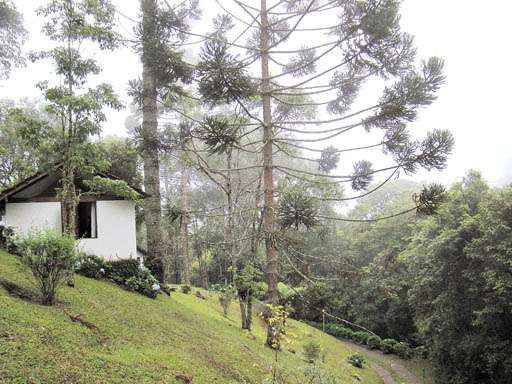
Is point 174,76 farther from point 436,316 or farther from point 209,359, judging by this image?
point 436,316

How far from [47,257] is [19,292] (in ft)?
3.21

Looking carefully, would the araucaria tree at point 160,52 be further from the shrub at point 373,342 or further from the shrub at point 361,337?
the shrub at point 361,337

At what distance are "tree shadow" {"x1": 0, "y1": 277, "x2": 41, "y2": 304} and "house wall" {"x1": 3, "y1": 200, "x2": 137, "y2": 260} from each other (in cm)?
555

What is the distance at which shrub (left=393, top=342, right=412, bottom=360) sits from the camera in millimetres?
18455

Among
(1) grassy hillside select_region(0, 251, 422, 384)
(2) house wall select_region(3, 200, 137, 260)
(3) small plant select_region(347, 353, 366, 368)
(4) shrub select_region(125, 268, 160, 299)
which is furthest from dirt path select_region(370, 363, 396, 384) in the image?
(2) house wall select_region(3, 200, 137, 260)

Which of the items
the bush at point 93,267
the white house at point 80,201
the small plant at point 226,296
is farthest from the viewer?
the small plant at point 226,296

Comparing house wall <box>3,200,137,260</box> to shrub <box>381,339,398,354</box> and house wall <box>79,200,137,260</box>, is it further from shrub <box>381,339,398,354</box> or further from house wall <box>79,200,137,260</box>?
shrub <box>381,339,398,354</box>

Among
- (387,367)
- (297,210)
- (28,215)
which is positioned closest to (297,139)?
(297,210)

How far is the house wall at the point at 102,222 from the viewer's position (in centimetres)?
1290

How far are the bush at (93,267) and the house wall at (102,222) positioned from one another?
2055 mm

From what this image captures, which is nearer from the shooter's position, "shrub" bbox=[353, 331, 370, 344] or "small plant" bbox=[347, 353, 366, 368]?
"small plant" bbox=[347, 353, 366, 368]

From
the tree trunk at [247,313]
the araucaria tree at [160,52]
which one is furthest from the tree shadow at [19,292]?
the tree trunk at [247,313]

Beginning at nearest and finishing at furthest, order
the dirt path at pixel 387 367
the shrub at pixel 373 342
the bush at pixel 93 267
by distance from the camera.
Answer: the bush at pixel 93 267
the dirt path at pixel 387 367
the shrub at pixel 373 342

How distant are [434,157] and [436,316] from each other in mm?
7223
